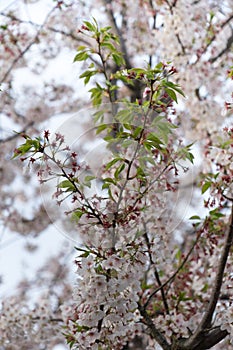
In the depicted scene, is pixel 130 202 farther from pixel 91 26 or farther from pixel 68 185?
pixel 91 26

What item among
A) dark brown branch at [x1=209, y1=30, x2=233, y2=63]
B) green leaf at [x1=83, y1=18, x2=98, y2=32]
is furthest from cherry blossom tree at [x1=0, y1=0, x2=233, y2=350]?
dark brown branch at [x1=209, y1=30, x2=233, y2=63]

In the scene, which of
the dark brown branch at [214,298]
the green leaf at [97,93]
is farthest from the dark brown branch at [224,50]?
the dark brown branch at [214,298]

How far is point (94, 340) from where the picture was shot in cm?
137

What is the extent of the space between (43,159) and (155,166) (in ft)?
1.12

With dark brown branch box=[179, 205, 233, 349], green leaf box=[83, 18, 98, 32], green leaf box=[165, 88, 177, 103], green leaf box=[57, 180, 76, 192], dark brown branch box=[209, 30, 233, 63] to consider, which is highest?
dark brown branch box=[209, 30, 233, 63]

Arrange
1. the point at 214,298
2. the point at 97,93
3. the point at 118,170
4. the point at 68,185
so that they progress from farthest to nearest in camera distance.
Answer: the point at 97,93 → the point at 214,298 → the point at 118,170 → the point at 68,185

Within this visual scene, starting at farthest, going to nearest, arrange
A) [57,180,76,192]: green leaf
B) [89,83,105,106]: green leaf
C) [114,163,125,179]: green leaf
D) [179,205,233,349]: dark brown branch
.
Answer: [89,83,105,106]: green leaf
[179,205,233,349]: dark brown branch
[114,163,125,179]: green leaf
[57,180,76,192]: green leaf

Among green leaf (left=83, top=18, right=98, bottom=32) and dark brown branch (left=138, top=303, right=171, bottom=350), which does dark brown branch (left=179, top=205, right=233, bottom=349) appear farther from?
green leaf (left=83, top=18, right=98, bottom=32)

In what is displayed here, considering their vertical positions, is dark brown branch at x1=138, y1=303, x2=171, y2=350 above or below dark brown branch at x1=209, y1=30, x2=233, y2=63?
below

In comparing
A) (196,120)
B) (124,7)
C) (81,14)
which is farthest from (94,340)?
(81,14)

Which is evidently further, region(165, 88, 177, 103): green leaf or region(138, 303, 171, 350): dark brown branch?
region(138, 303, 171, 350): dark brown branch

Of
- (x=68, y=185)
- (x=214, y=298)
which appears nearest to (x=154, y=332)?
(x=214, y=298)

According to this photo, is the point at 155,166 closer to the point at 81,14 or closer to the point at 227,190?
the point at 227,190

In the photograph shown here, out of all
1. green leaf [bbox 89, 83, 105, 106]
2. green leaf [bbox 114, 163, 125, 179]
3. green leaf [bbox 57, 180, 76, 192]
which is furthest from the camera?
green leaf [bbox 89, 83, 105, 106]
